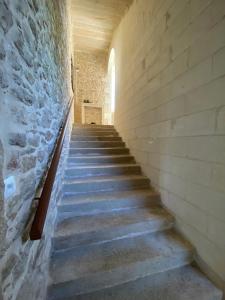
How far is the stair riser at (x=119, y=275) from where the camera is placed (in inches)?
48.6

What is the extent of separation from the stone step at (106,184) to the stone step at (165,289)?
1129 millimetres

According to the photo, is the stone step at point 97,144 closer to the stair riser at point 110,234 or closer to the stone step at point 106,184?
the stone step at point 106,184

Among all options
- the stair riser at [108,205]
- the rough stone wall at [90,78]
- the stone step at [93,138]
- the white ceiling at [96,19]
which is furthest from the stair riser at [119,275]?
the rough stone wall at [90,78]

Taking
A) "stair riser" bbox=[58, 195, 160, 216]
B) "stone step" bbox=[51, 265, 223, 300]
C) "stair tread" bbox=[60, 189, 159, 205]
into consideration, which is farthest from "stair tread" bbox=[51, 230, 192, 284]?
"stair tread" bbox=[60, 189, 159, 205]

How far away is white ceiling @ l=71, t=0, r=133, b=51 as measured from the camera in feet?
12.1

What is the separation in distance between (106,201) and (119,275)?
2.59 feet

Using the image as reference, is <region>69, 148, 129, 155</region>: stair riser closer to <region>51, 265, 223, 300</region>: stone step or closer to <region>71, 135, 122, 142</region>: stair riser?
<region>71, 135, 122, 142</region>: stair riser

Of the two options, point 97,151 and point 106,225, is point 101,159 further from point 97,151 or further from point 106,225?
point 106,225

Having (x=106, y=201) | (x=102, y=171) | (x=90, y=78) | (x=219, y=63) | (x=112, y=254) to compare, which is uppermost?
(x=90, y=78)

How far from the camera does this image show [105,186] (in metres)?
2.32

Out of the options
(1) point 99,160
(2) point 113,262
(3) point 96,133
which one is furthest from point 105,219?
(3) point 96,133

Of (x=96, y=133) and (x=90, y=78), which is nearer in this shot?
(x=96, y=133)

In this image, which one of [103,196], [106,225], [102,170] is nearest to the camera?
[106,225]

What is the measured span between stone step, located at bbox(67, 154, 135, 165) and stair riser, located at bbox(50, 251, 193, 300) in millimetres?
1763
